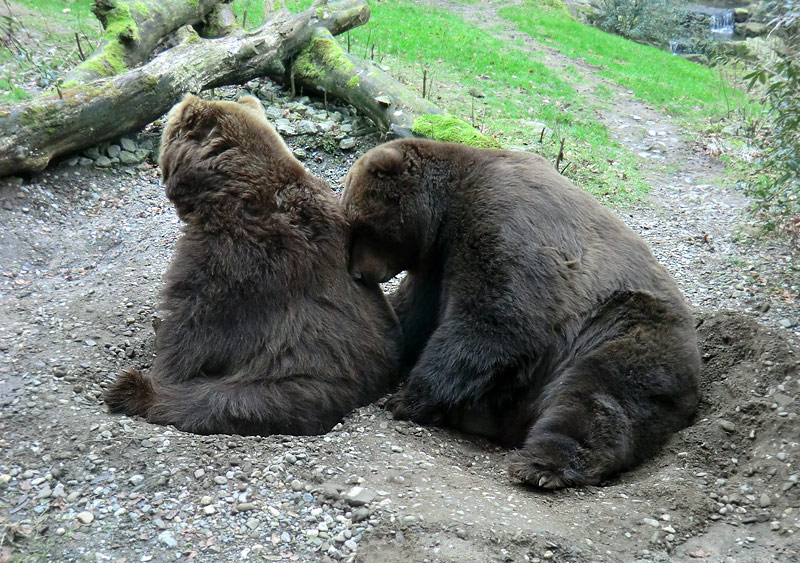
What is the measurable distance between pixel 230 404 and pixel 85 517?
44.8 inches

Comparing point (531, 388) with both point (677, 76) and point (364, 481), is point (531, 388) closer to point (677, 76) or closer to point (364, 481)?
point (364, 481)

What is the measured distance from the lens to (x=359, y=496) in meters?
3.98

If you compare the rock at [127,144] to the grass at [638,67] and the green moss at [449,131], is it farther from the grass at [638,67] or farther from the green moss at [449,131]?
the grass at [638,67]

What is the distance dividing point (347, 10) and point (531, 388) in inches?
303

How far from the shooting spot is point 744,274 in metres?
7.18

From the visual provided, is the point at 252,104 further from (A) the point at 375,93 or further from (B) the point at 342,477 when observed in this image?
(A) the point at 375,93

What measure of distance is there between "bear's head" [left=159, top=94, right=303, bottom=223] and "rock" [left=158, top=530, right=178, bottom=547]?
209cm

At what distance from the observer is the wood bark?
9188 mm

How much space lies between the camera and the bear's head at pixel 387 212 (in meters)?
5.20

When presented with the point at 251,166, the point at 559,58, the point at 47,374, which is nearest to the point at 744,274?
the point at 251,166

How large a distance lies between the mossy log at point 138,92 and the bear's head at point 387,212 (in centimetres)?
406

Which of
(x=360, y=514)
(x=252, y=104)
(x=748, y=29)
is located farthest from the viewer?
(x=748, y=29)

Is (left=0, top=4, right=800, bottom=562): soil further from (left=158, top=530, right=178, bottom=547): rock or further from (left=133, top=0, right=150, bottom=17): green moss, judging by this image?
(left=133, top=0, right=150, bottom=17): green moss

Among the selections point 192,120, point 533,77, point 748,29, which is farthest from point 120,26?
point 748,29
